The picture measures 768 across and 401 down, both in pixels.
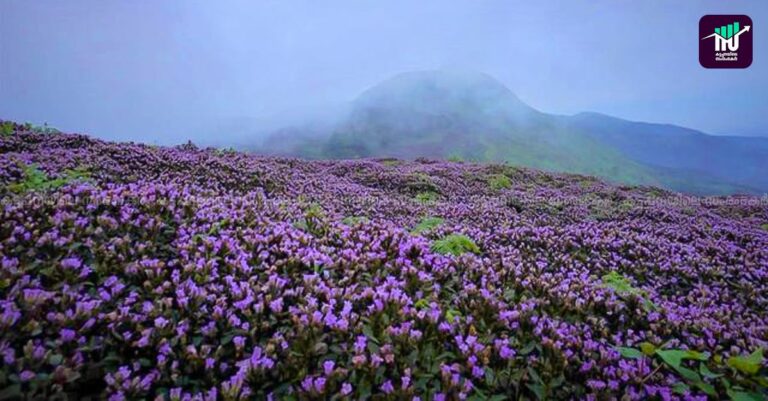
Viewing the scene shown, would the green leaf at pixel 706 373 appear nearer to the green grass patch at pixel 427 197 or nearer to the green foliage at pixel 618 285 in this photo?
the green foliage at pixel 618 285

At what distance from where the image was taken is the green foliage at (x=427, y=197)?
13.4m

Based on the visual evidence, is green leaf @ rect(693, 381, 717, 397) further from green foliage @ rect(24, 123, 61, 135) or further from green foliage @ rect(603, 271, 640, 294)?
green foliage @ rect(24, 123, 61, 135)

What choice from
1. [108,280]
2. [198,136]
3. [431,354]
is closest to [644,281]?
[431,354]

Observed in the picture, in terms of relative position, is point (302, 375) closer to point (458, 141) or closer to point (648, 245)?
point (648, 245)

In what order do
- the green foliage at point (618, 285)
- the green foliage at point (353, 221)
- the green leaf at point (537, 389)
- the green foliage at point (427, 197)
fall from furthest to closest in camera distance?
the green foliage at point (427, 197)
the green foliage at point (353, 221)
the green foliage at point (618, 285)
the green leaf at point (537, 389)

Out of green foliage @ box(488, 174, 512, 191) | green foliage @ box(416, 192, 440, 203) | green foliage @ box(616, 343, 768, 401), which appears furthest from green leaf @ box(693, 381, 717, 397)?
green foliage @ box(488, 174, 512, 191)

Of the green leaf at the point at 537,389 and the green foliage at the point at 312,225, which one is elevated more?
the green foliage at the point at 312,225

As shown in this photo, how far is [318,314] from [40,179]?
6.89 m

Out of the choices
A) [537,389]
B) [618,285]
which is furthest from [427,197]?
[537,389]

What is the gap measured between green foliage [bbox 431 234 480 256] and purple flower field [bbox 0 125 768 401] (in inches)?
1.3

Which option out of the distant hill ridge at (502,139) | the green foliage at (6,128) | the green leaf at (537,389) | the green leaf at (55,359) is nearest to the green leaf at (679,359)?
the green leaf at (537,389)

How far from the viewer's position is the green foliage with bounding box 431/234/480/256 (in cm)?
571

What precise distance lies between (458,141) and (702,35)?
4349cm

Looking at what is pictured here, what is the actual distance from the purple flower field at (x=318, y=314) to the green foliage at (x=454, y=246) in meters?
0.03
